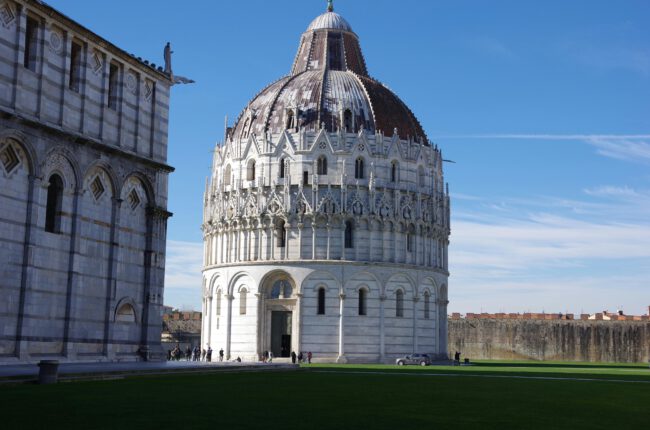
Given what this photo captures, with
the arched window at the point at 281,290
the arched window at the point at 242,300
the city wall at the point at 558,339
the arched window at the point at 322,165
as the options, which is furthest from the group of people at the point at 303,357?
the city wall at the point at 558,339

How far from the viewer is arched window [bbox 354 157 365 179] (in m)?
76.1

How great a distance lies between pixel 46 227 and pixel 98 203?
2.95 meters

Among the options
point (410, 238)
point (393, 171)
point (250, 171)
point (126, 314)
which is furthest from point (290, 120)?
point (126, 314)

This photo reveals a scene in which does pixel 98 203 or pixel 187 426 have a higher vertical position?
pixel 98 203

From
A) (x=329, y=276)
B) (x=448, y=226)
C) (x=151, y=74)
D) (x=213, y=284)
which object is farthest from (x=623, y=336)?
(x=151, y=74)

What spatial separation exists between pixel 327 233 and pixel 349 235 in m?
2.00

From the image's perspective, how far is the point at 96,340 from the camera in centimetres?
3622

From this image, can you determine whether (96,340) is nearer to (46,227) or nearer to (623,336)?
(46,227)

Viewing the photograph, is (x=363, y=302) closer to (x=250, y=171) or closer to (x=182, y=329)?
(x=250, y=171)

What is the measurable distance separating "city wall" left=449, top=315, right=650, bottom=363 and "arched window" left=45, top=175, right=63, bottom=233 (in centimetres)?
6965

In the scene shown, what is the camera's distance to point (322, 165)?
76.0m

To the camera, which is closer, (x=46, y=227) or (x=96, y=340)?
(x=46, y=227)

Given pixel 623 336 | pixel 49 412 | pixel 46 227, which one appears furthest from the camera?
pixel 623 336

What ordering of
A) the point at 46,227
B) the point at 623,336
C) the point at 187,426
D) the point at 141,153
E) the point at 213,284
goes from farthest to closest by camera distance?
the point at 623,336, the point at 213,284, the point at 141,153, the point at 46,227, the point at 187,426
